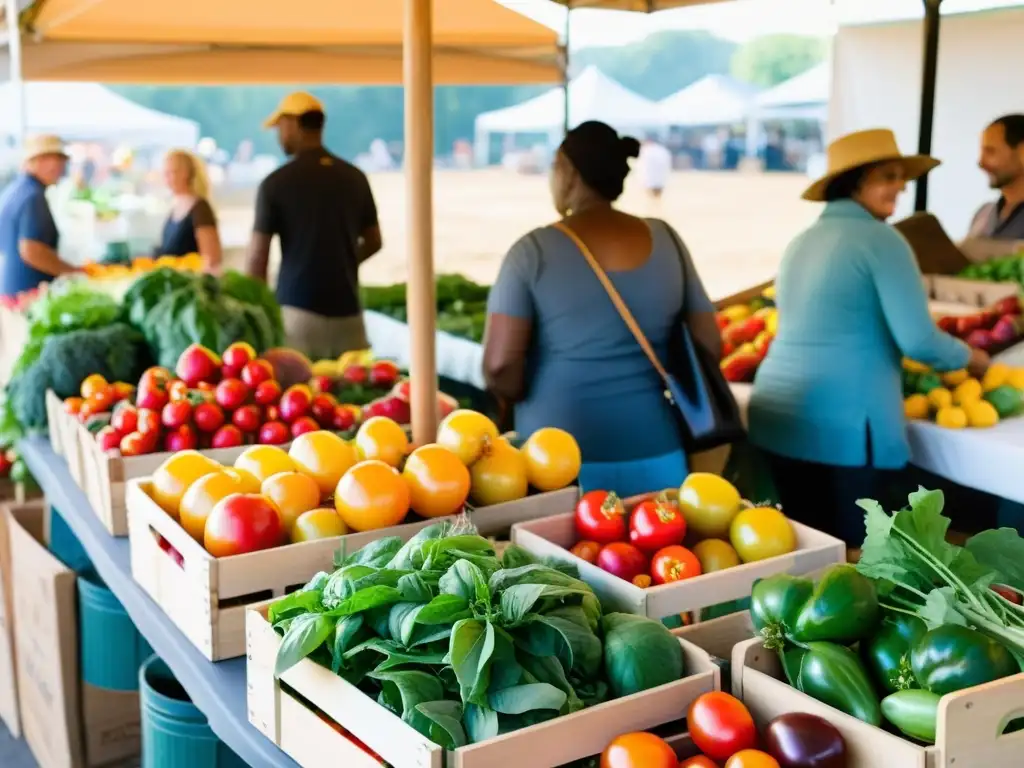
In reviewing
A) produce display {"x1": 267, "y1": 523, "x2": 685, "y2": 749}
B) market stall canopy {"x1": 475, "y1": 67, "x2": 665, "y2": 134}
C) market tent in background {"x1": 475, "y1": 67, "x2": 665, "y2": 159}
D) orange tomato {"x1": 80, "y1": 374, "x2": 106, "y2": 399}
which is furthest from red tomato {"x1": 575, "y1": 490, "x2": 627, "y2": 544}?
market stall canopy {"x1": 475, "y1": 67, "x2": 665, "y2": 134}

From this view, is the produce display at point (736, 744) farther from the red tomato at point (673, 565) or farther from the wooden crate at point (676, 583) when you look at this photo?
the red tomato at point (673, 565)

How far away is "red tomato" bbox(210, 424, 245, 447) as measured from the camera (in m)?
2.69

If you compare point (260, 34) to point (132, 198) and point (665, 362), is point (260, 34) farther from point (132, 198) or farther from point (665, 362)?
point (132, 198)

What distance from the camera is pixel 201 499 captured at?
6.93ft

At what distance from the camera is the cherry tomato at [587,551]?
2.08 metres

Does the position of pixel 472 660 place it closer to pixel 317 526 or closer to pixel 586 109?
pixel 317 526

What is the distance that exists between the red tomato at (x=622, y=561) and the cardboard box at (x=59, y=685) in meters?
1.58

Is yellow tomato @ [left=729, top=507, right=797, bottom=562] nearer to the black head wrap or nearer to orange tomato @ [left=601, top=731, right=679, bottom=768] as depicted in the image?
orange tomato @ [left=601, top=731, right=679, bottom=768]

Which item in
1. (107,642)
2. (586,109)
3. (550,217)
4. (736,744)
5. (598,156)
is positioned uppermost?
(586,109)

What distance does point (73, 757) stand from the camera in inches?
120

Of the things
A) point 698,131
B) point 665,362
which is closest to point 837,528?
point 665,362

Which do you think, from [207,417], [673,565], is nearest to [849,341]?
[673,565]

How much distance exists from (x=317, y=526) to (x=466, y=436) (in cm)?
38

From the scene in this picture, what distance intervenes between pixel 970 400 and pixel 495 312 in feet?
4.99
